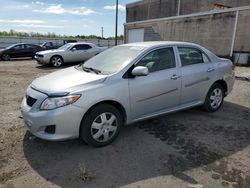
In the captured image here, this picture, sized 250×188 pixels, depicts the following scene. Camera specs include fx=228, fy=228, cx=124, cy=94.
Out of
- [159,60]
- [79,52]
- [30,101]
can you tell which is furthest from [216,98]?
[79,52]

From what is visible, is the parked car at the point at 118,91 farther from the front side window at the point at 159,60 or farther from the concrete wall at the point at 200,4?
the concrete wall at the point at 200,4

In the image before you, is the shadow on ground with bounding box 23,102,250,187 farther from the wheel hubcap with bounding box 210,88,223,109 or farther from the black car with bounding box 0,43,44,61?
the black car with bounding box 0,43,44,61

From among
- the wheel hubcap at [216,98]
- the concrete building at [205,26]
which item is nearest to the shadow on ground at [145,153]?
the wheel hubcap at [216,98]

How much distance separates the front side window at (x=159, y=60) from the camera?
3.88 m

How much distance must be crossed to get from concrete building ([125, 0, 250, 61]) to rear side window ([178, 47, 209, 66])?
10.2 m

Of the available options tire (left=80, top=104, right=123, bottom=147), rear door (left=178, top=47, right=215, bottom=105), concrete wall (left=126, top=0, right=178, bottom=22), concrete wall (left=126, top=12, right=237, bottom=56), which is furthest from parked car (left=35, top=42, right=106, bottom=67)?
concrete wall (left=126, top=0, right=178, bottom=22)

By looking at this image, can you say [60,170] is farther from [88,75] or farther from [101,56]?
[101,56]

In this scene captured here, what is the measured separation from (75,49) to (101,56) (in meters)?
9.74

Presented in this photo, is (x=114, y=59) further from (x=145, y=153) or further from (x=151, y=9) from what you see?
(x=151, y=9)

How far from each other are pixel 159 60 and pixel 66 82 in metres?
1.68

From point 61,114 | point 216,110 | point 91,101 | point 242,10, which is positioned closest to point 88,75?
point 91,101

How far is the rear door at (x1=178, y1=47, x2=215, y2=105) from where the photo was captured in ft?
14.1

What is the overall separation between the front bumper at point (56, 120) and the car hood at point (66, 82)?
0.52ft

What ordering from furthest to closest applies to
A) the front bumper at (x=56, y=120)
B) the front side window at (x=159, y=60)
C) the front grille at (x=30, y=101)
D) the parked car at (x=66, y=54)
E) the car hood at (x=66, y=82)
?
the parked car at (x=66, y=54), the front side window at (x=159, y=60), the front grille at (x=30, y=101), the car hood at (x=66, y=82), the front bumper at (x=56, y=120)
